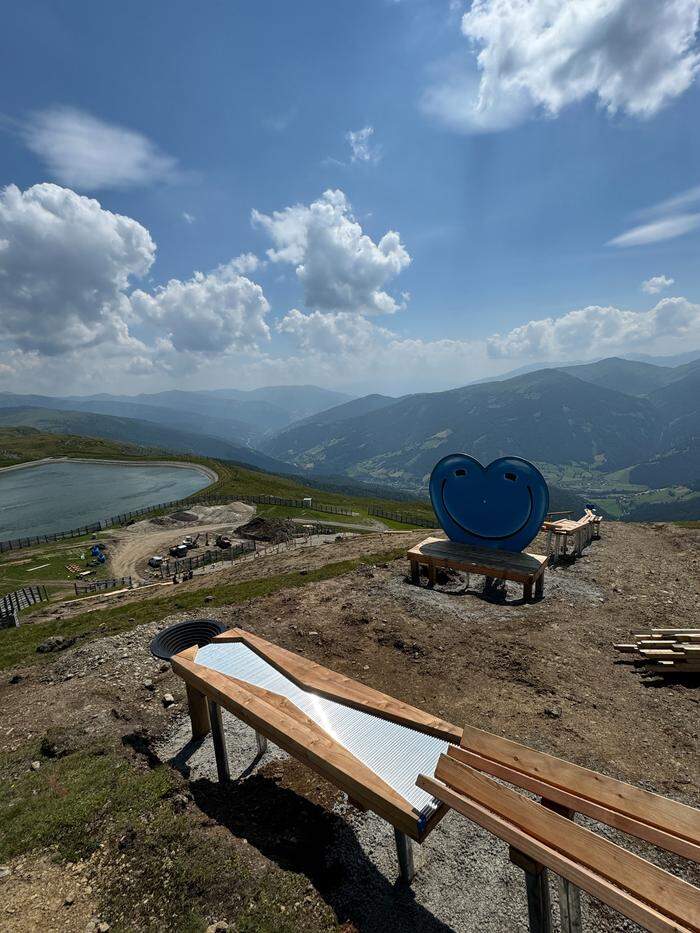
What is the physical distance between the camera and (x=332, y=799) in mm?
6754

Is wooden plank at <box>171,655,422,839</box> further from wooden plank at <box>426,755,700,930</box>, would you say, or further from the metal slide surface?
wooden plank at <box>426,755,700,930</box>

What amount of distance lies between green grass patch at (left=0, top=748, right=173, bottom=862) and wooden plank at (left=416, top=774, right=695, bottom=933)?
17.2 feet

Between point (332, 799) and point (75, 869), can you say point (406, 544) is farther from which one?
point (75, 869)

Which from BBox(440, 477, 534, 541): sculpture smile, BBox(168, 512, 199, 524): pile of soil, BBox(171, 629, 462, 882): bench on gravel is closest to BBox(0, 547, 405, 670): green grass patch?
BBox(440, 477, 534, 541): sculpture smile

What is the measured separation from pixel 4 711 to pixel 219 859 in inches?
295

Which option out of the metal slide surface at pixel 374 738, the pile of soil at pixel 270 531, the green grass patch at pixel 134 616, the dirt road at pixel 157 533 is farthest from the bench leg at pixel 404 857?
the pile of soil at pixel 270 531

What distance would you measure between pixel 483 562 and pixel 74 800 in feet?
43.3

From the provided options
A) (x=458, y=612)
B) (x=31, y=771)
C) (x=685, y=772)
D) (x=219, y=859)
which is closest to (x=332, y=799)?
(x=219, y=859)

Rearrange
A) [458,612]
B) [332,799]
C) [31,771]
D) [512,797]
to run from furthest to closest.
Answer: [458,612], [31,771], [332,799], [512,797]

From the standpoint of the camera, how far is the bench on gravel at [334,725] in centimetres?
490

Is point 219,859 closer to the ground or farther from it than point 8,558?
farther from it

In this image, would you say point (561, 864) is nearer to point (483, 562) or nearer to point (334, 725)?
point (334, 725)

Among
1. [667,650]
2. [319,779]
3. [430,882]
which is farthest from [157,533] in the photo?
[430,882]

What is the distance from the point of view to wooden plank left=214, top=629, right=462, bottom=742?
572 cm
